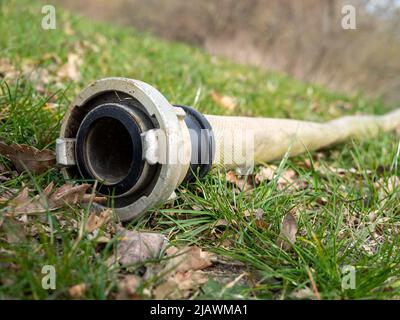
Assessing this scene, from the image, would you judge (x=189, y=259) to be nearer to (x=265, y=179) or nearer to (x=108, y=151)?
(x=108, y=151)

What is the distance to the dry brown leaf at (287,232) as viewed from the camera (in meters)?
1.72

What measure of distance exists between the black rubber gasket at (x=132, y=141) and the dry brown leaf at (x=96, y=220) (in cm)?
9

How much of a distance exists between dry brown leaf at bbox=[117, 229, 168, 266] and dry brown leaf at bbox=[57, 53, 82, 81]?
209 cm

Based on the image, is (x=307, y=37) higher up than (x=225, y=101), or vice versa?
(x=307, y=37)

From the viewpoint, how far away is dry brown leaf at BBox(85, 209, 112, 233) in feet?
5.16

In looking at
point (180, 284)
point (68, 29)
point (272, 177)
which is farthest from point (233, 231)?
point (68, 29)

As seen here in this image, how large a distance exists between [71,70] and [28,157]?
1.82m

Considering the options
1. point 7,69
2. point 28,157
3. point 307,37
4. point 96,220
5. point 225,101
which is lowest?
point 96,220

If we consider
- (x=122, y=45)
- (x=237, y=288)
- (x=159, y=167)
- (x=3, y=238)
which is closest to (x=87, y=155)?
(x=159, y=167)

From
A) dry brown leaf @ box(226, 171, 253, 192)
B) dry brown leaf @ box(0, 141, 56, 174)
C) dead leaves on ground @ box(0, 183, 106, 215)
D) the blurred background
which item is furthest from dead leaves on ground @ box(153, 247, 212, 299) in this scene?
the blurred background

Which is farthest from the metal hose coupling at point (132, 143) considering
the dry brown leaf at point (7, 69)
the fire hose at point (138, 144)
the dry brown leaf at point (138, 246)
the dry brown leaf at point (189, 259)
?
the dry brown leaf at point (7, 69)

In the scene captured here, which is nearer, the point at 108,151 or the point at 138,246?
the point at 138,246

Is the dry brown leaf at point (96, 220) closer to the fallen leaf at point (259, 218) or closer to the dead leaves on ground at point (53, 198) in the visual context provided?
the dead leaves on ground at point (53, 198)

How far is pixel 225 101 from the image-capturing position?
3.78 metres
